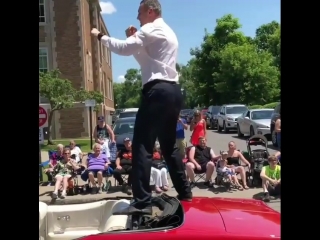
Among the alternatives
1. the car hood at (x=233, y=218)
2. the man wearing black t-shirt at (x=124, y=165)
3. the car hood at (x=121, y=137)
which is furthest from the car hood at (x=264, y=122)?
the car hood at (x=233, y=218)

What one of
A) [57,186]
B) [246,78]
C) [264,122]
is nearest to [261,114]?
[264,122]

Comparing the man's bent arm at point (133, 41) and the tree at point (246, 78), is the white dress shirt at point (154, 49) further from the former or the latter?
the tree at point (246, 78)

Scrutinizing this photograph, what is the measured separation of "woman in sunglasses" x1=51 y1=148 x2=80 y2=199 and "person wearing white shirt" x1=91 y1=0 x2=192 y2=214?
7.13 m

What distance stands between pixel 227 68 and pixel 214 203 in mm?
43994

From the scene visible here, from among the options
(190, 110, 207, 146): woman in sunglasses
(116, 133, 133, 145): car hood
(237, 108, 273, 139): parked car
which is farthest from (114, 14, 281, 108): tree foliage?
(190, 110, 207, 146): woman in sunglasses

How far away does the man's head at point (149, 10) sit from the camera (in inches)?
116

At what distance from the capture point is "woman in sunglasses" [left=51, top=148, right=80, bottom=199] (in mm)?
9984

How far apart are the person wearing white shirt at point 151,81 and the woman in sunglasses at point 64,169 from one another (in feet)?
23.4

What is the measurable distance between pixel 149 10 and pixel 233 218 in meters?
1.39

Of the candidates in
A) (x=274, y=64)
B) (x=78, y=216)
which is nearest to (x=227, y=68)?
(x=274, y=64)

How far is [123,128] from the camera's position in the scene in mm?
15125

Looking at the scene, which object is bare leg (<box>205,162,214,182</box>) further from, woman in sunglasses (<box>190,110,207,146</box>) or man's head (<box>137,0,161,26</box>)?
man's head (<box>137,0,161,26</box>)
